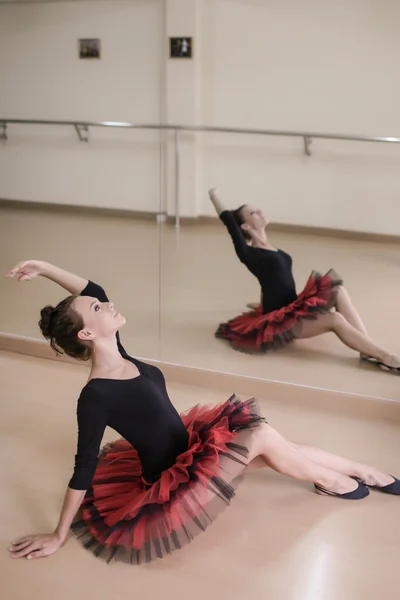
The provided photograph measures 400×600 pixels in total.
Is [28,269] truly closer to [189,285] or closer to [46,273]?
[46,273]

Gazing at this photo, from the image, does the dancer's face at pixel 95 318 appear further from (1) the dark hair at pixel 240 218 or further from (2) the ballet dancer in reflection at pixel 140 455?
(1) the dark hair at pixel 240 218

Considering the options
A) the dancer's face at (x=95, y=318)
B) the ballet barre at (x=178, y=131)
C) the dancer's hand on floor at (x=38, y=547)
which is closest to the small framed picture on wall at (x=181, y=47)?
the ballet barre at (x=178, y=131)

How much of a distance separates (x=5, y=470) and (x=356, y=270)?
148 centimetres

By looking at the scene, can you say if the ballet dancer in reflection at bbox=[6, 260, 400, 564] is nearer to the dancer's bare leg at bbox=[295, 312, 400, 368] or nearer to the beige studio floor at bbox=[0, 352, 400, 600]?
the beige studio floor at bbox=[0, 352, 400, 600]

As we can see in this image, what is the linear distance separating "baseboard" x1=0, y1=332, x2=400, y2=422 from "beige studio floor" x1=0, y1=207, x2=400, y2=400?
59 mm

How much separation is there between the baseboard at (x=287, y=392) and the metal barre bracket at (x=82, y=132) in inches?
38.6

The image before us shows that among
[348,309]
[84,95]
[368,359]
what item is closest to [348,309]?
[348,309]

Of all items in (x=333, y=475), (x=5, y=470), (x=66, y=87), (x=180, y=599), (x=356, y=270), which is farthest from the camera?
(x=66, y=87)

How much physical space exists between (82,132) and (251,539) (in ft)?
5.98

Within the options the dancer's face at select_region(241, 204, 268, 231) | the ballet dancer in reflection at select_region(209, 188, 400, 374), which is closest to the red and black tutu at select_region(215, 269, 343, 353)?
the ballet dancer in reflection at select_region(209, 188, 400, 374)

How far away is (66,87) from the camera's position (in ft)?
8.82

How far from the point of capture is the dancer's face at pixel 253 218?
2527 mm

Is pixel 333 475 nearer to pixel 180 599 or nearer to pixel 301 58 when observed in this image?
pixel 180 599

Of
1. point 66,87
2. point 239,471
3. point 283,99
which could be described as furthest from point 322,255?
point 66,87
